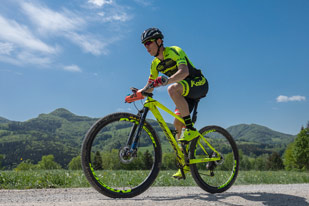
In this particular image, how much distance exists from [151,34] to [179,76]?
1.04 metres

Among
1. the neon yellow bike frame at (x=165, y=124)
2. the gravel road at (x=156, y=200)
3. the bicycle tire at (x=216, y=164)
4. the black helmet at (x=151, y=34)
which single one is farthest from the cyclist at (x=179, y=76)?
the gravel road at (x=156, y=200)

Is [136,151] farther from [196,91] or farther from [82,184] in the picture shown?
[82,184]

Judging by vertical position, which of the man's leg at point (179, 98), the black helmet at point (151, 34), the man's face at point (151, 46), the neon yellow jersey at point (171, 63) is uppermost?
the black helmet at point (151, 34)

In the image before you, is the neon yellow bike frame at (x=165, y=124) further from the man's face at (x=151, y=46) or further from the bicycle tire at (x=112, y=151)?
the man's face at (x=151, y=46)

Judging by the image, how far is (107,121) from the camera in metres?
4.87

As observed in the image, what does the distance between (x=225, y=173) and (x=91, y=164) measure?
12.3 ft

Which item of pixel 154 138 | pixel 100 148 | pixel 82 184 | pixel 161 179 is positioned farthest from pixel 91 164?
pixel 161 179

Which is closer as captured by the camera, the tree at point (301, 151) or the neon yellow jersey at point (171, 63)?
the neon yellow jersey at point (171, 63)

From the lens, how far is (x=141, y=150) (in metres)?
5.37

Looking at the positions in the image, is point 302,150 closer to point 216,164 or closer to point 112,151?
point 216,164

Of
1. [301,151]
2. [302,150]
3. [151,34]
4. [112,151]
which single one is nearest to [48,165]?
[112,151]

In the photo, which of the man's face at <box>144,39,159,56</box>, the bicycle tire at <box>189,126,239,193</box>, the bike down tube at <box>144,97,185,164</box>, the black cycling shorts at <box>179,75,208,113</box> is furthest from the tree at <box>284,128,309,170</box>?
the man's face at <box>144,39,159,56</box>

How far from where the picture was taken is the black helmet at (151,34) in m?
5.61

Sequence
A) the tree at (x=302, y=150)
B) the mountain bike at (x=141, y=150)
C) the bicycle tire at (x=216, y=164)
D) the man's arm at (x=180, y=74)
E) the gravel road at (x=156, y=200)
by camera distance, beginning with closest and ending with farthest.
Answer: the gravel road at (x=156, y=200) < the mountain bike at (x=141, y=150) < the man's arm at (x=180, y=74) < the bicycle tire at (x=216, y=164) < the tree at (x=302, y=150)
